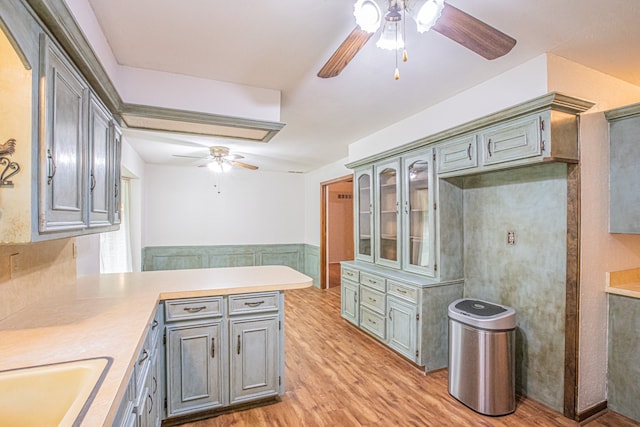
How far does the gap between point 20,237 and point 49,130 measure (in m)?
0.39

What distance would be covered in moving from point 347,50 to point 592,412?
2875 millimetres

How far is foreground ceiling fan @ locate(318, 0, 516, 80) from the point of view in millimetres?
1146

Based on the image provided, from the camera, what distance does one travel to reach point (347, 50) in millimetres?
1446

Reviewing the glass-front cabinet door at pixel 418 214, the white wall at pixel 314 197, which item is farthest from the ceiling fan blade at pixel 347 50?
the white wall at pixel 314 197

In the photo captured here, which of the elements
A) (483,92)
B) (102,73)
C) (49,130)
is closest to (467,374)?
(483,92)

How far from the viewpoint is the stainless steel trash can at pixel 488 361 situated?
2244mm

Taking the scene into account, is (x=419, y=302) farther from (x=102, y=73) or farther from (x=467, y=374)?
(x=102, y=73)

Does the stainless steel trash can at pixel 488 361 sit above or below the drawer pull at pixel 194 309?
below

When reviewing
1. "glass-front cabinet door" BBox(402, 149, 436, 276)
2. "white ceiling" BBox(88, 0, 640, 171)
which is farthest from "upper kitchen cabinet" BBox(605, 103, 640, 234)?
"glass-front cabinet door" BBox(402, 149, 436, 276)

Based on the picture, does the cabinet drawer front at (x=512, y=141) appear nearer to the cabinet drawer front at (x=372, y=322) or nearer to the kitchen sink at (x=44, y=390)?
the cabinet drawer front at (x=372, y=322)

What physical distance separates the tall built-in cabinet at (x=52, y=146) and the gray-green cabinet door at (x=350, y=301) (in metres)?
2.84

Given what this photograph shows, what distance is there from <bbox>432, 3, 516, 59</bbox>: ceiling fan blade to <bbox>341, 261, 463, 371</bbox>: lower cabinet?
1958 mm

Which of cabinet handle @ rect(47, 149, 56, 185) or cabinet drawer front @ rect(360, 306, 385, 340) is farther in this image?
cabinet drawer front @ rect(360, 306, 385, 340)

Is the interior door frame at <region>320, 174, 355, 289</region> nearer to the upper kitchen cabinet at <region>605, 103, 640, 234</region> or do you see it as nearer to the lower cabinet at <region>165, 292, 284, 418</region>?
the lower cabinet at <region>165, 292, 284, 418</region>
